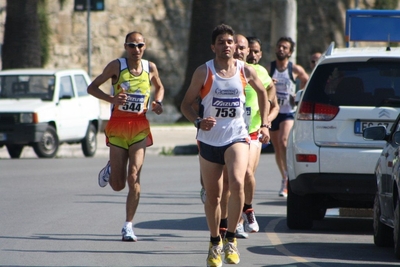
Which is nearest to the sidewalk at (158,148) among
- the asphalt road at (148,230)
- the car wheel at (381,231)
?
the asphalt road at (148,230)

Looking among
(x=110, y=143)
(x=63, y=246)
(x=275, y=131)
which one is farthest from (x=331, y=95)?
(x=275, y=131)

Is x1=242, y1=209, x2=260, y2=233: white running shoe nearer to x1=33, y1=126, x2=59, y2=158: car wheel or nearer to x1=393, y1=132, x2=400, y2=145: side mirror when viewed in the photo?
x1=393, y1=132, x2=400, y2=145: side mirror

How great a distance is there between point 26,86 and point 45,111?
1.25 meters

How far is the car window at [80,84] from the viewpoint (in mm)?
22062

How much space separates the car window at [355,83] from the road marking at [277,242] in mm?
1373

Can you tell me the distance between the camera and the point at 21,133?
20266mm

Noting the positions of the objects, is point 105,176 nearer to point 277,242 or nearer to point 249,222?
point 249,222

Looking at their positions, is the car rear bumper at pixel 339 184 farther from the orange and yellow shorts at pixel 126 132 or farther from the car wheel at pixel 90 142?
the car wheel at pixel 90 142

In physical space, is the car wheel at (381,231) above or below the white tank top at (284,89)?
below

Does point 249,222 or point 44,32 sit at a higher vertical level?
point 44,32

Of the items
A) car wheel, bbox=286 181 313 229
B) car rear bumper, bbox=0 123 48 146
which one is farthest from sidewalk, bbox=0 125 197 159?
car wheel, bbox=286 181 313 229

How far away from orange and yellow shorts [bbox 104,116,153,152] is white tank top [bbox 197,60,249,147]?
170cm

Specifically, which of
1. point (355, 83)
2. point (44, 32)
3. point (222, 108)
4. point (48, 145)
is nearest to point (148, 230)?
point (355, 83)

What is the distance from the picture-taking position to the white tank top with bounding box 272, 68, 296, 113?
46.1 ft
